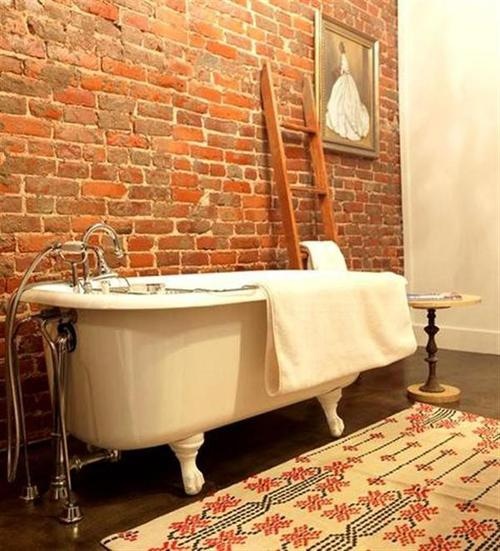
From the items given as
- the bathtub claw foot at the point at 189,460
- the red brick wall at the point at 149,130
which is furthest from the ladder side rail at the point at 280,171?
the bathtub claw foot at the point at 189,460

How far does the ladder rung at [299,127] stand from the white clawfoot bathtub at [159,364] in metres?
1.62

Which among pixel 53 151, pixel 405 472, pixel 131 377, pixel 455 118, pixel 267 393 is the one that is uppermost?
pixel 455 118

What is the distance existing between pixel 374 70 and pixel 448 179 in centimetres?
91

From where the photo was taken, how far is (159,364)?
162cm

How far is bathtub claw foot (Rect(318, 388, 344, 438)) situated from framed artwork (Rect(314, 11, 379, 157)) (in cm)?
179

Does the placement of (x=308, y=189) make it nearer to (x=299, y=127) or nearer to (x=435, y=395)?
(x=299, y=127)

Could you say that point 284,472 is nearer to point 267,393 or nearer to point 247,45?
point 267,393

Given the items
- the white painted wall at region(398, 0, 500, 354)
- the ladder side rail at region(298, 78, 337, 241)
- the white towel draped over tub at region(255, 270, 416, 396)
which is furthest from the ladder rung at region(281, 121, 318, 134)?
the white towel draped over tub at region(255, 270, 416, 396)

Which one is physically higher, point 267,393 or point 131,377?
point 131,377

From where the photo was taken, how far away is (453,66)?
3836mm

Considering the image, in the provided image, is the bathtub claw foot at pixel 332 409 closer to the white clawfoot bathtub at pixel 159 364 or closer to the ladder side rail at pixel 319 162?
the white clawfoot bathtub at pixel 159 364

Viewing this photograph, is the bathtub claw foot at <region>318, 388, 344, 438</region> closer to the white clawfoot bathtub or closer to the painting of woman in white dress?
the white clawfoot bathtub

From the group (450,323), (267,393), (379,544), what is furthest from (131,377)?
(450,323)

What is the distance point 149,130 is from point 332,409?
147cm
